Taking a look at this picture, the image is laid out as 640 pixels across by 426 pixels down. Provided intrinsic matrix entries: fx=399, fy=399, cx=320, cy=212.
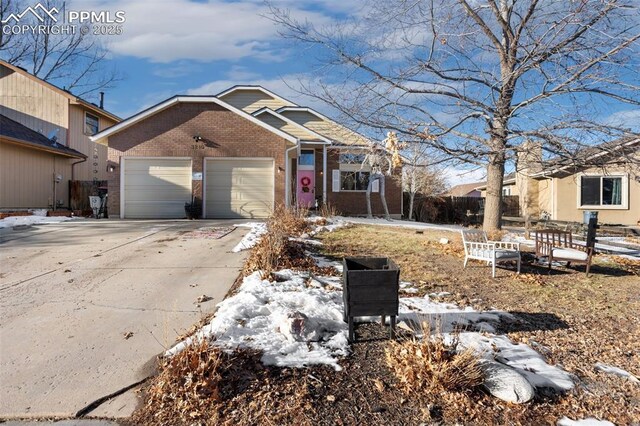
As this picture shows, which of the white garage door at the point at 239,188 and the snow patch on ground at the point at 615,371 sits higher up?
the white garage door at the point at 239,188

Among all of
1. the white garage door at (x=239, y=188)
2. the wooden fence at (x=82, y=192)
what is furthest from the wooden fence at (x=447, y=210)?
the wooden fence at (x=82, y=192)

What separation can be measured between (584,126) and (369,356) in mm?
6459

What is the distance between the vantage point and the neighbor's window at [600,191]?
56.9 ft

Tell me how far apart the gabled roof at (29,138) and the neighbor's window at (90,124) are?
2.52 meters

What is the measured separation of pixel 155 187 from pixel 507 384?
48.8ft

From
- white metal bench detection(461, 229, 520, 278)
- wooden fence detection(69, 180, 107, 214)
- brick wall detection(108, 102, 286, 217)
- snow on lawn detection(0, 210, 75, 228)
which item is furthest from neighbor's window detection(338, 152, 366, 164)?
wooden fence detection(69, 180, 107, 214)

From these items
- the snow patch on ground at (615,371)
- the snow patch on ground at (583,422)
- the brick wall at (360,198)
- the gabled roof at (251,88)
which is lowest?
the snow patch on ground at (583,422)

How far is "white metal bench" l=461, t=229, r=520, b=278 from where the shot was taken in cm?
707

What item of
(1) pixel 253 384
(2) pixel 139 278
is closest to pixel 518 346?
(1) pixel 253 384

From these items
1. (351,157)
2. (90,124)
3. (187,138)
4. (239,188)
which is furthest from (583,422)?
(90,124)

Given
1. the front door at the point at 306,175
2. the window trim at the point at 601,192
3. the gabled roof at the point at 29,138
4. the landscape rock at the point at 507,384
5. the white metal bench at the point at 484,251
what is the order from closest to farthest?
1. the landscape rock at the point at 507,384
2. the white metal bench at the point at 484,251
3. the gabled roof at the point at 29,138
4. the window trim at the point at 601,192
5. the front door at the point at 306,175

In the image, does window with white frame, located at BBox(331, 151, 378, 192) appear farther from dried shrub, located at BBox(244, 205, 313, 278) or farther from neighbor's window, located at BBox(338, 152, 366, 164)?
dried shrub, located at BBox(244, 205, 313, 278)

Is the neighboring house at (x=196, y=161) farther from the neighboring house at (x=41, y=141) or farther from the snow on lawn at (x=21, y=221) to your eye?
the neighboring house at (x=41, y=141)

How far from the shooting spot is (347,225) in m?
12.8
